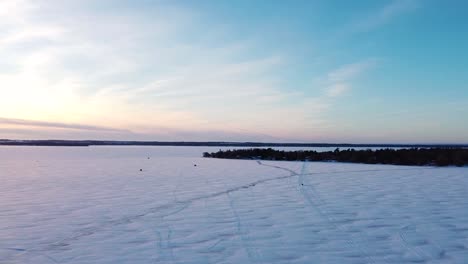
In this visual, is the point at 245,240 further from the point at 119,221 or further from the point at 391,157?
the point at 391,157

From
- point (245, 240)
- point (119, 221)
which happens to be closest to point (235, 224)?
point (245, 240)

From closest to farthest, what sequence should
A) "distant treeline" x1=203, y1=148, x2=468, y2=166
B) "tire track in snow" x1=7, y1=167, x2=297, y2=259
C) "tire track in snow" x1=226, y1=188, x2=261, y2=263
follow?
1. "tire track in snow" x1=226, y1=188, x2=261, y2=263
2. "tire track in snow" x1=7, y1=167, x2=297, y2=259
3. "distant treeline" x1=203, y1=148, x2=468, y2=166

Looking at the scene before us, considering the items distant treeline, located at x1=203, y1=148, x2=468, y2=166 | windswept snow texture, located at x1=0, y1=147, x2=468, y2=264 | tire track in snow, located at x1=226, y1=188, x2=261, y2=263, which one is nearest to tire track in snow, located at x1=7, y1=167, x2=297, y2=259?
windswept snow texture, located at x1=0, y1=147, x2=468, y2=264

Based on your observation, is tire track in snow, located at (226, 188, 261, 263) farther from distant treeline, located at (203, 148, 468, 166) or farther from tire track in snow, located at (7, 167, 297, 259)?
Answer: distant treeline, located at (203, 148, 468, 166)

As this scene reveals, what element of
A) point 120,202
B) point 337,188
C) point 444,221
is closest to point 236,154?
point 337,188

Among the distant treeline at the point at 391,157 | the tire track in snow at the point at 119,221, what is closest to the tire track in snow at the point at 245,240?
the tire track in snow at the point at 119,221

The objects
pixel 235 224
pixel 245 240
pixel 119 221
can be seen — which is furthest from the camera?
pixel 119 221

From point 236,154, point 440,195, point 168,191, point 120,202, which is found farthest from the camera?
point 236,154

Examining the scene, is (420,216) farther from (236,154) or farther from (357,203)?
(236,154)

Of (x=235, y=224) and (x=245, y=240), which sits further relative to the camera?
(x=235, y=224)

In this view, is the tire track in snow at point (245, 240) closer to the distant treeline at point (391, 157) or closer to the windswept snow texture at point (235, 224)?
the windswept snow texture at point (235, 224)

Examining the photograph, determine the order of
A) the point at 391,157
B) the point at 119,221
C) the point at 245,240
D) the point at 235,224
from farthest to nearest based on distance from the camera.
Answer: the point at 391,157, the point at 119,221, the point at 235,224, the point at 245,240
